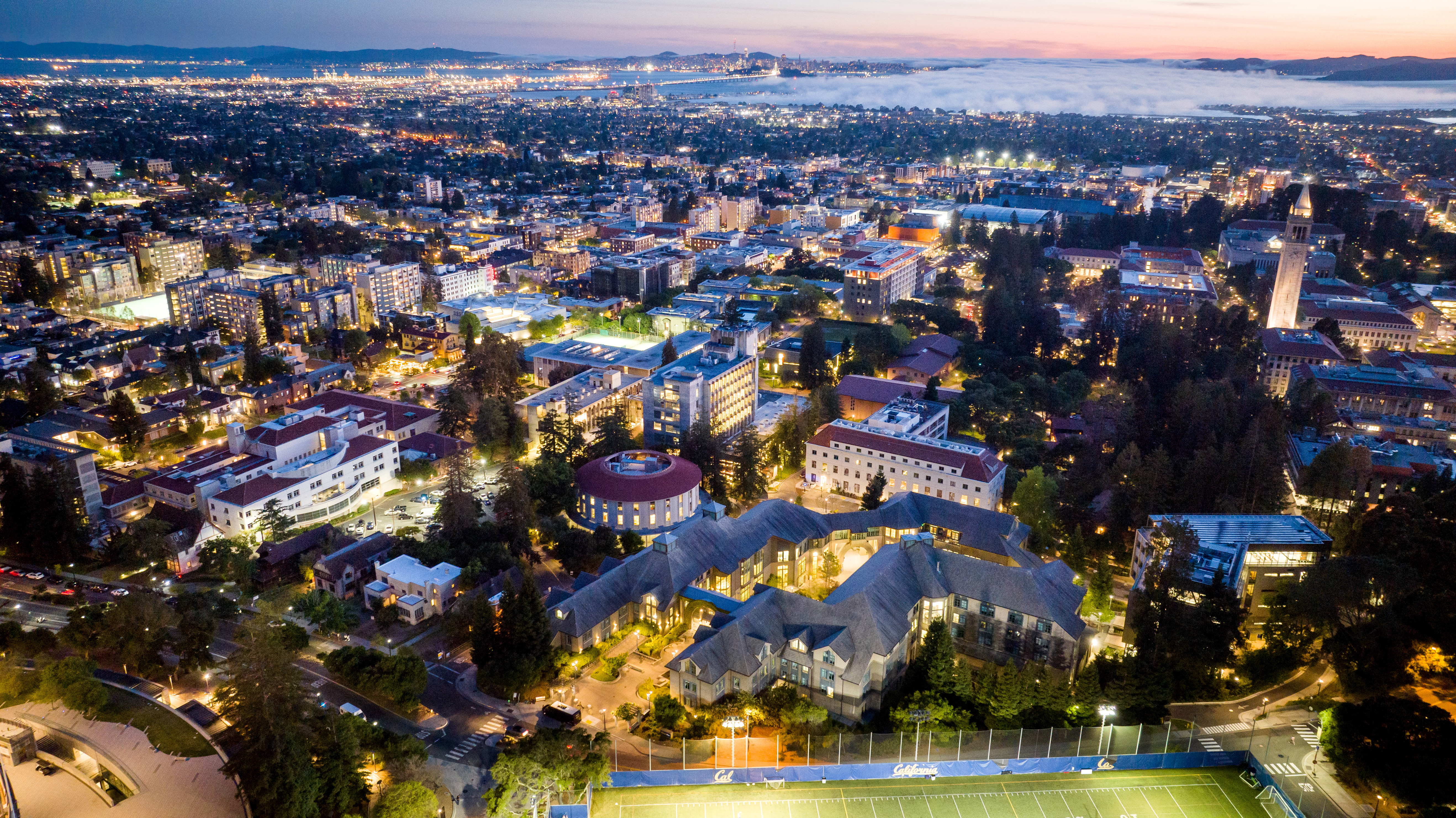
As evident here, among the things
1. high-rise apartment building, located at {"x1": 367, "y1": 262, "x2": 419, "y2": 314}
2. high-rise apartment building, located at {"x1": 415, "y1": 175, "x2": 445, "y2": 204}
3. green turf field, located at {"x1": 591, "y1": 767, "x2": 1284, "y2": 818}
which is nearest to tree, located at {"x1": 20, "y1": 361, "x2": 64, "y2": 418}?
high-rise apartment building, located at {"x1": 367, "y1": 262, "x2": 419, "y2": 314}

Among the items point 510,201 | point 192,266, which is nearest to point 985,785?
point 192,266

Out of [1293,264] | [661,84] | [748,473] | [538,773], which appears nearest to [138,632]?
[538,773]

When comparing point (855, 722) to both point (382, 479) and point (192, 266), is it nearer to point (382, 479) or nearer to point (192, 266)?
point (382, 479)

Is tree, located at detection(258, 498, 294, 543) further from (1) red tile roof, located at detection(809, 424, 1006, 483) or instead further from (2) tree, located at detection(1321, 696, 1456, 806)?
(2) tree, located at detection(1321, 696, 1456, 806)

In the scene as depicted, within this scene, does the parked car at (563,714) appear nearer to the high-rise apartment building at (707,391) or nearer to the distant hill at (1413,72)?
the high-rise apartment building at (707,391)

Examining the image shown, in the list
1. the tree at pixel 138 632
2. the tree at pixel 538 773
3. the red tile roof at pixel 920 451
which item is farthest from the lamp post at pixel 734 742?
the red tile roof at pixel 920 451

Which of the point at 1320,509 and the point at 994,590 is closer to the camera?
the point at 994,590
